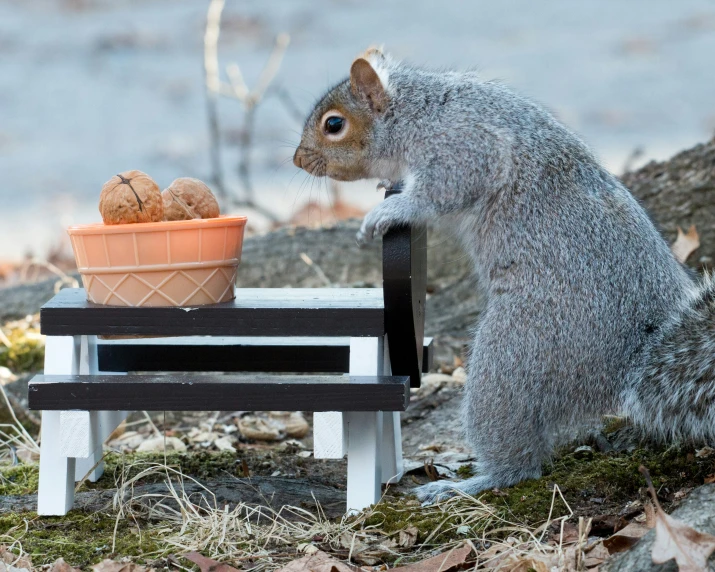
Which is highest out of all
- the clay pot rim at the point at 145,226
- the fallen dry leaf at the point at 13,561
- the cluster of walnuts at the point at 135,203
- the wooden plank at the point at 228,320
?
the cluster of walnuts at the point at 135,203

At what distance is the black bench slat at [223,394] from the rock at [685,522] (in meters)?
0.59

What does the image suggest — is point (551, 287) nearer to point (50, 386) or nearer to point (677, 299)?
point (677, 299)

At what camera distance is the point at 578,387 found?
2186 mm

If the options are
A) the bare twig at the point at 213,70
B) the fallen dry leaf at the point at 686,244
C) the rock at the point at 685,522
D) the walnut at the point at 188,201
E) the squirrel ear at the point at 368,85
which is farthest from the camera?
the bare twig at the point at 213,70

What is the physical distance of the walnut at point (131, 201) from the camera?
7.20 ft

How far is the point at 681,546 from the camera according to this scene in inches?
60.8

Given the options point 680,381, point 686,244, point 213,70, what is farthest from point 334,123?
point 213,70

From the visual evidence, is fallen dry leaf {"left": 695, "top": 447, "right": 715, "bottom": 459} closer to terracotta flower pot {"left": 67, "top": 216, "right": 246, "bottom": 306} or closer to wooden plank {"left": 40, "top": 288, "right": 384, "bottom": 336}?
wooden plank {"left": 40, "top": 288, "right": 384, "bottom": 336}

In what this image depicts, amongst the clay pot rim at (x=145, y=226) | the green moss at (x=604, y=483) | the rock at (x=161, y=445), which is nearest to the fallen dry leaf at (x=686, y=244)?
the green moss at (x=604, y=483)

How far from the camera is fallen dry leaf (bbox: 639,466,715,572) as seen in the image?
1.53 m

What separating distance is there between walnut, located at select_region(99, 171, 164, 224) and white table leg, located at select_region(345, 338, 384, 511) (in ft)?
1.77

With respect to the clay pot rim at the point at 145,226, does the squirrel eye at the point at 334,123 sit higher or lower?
higher

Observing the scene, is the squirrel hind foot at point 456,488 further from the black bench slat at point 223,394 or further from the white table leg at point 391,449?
the black bench slat at point 223,394

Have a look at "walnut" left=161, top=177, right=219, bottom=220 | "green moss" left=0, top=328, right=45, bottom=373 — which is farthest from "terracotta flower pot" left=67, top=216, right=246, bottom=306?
"green moss" left=0, top=328, right=45, bottom=373
